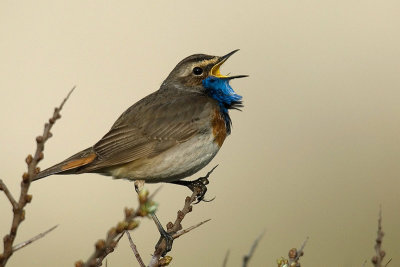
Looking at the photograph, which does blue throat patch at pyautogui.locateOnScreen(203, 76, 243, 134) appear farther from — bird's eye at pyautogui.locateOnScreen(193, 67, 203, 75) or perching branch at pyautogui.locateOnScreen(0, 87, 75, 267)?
perching branch at pyautogui.locateOnScreen(0, 87, 75, 267)

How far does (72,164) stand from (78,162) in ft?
0.21

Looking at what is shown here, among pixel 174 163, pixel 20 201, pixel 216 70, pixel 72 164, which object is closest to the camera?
pixel 20 201

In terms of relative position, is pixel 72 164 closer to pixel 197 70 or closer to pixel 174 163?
pixel 174 163

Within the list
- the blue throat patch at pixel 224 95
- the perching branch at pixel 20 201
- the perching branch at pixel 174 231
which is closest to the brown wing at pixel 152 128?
the blue throat patch at pixel 224 95

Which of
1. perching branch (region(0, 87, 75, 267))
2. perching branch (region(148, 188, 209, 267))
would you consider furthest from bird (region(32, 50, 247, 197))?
perching branch (region(0, 87, 75, 267))

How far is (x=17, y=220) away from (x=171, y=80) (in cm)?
414

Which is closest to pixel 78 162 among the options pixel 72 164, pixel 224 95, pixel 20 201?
pixel 72 164

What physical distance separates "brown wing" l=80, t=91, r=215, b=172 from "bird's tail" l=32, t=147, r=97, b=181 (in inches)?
2.1

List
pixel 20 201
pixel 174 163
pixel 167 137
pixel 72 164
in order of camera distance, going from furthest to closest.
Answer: pixel 167 137
pixel 174 163
pixel 72 164
pixel 20 201

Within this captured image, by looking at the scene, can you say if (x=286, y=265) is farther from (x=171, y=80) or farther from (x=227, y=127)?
(x=171, y=80)

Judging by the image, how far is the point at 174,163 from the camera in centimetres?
507

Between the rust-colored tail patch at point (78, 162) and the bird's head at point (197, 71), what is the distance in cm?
139

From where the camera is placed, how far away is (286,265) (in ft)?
7.43

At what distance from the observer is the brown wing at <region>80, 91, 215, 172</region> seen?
16.5ft
